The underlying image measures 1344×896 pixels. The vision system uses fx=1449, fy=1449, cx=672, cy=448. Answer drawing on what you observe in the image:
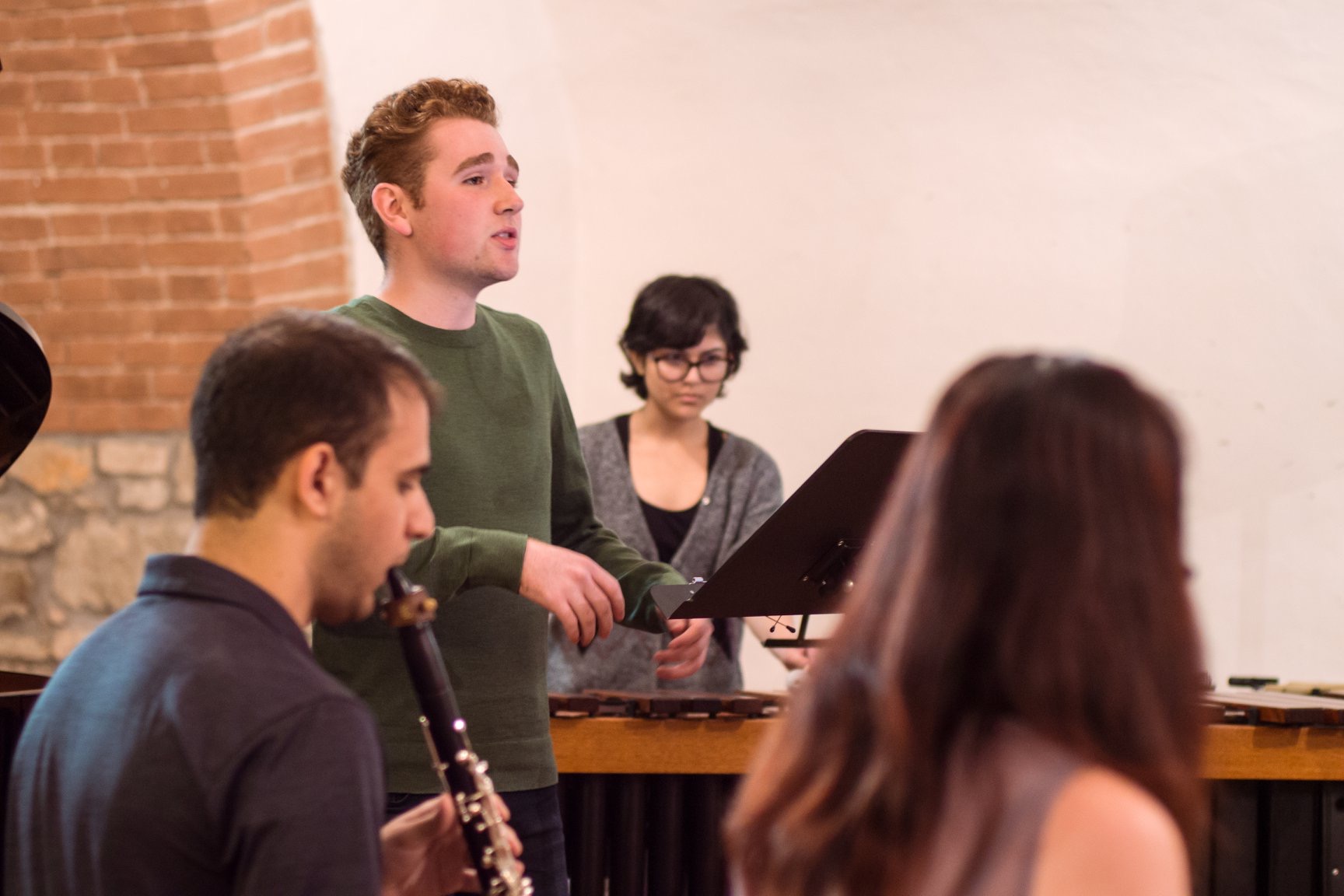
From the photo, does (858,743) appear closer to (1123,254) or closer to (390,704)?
(390,704)

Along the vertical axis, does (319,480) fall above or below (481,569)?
above

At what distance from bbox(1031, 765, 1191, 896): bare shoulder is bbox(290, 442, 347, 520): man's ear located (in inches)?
26.8

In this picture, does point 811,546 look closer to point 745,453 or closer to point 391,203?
point 391,203

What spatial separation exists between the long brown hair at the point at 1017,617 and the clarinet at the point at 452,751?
18.2 inches

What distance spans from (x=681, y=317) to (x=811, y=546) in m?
1.50

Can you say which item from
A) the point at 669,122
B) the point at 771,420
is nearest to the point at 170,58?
the point at 669,122

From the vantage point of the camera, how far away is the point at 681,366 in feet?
11.0

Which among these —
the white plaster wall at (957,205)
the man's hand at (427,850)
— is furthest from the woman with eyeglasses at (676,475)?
the man's hand at (427,850)

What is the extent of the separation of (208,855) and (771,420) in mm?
3431

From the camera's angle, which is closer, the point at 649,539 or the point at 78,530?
the point at 649,539

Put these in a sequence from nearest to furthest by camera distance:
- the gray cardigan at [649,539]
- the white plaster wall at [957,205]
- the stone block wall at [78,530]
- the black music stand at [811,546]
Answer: the black music stand at [811,546], the gray cardigan at [649,539], the white plaster wall at [957,205], the stone block wall at [78,530]

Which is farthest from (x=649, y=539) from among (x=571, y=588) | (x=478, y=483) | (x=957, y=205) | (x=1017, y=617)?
(x=1017, y=617)

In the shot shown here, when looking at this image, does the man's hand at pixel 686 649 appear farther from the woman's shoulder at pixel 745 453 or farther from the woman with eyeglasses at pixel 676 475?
the woman's shoulder at pixel 745 453

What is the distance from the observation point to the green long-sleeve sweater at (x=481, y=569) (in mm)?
1881
